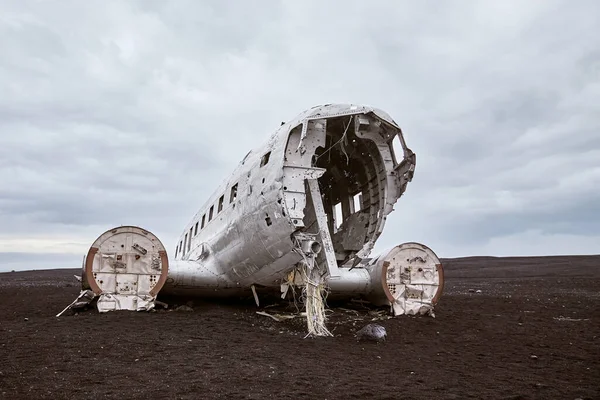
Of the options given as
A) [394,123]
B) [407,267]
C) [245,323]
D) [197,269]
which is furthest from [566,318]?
[197,269]

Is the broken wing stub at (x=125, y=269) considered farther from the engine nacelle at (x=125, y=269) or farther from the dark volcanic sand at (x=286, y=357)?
the dark volcanic sand at (x=286, y=357)

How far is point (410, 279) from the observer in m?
12.4

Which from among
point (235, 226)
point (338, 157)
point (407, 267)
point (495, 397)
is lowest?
point (495, 397)

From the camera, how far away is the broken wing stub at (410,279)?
1224 centimetres

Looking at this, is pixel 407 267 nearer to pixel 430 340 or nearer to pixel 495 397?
pixel 430 340

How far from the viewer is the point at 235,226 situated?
12.1 m

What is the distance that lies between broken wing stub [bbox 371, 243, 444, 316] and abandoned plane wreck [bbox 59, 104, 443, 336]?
2cm

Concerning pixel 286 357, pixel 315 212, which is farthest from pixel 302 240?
pixel 286 357

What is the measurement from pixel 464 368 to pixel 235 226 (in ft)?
19.9

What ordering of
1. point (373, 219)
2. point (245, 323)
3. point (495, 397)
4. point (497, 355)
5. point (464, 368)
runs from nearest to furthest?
point (495, 397), point (464, 368), point (497, 355), point (245, 323), point (373, 219)

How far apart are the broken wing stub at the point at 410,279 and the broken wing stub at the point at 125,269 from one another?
198 inches

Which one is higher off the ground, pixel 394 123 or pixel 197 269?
pixel 394 123

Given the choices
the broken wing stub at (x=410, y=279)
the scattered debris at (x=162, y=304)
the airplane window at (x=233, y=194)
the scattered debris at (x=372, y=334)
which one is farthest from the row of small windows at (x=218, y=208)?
the scattered debris at (x=372, y=334)

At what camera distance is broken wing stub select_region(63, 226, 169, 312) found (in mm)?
11320
